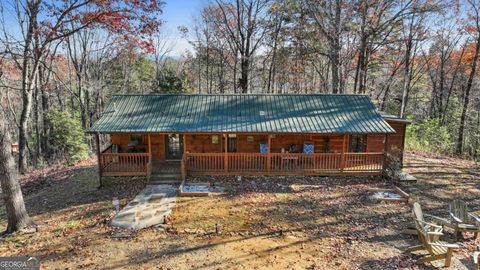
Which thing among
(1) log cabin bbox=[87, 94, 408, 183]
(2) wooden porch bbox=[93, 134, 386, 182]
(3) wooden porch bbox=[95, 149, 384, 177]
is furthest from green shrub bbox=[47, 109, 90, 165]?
(3) wooden porch bbox=[95, 149, 384, 177]

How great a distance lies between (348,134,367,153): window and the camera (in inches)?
588

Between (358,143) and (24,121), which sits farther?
(24,121)

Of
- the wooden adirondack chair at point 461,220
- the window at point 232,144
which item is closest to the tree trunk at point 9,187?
the window at point 232,144

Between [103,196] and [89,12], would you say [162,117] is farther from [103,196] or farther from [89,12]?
[89,12]

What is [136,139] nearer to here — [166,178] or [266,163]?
[166,178]

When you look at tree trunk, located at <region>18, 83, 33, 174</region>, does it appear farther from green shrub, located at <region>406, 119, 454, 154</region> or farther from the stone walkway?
green shrub, located at <region>406, 119, 454, 154</region>

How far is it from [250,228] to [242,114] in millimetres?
6953

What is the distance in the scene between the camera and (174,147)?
49.7 ft

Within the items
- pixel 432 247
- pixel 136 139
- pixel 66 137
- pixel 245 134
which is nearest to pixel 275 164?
pixel 245 134

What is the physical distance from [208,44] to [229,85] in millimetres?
6097

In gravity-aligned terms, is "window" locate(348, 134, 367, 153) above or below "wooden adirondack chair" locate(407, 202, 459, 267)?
above

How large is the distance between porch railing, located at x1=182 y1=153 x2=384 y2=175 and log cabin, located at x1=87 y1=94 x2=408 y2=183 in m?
0.05

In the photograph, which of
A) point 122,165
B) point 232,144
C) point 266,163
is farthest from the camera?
point 232,144

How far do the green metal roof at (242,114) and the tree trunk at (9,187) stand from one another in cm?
425
